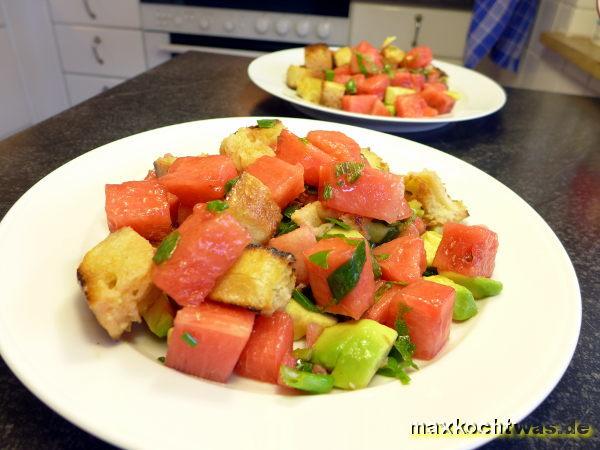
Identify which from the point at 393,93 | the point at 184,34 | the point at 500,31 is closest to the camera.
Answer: the point at 393,93

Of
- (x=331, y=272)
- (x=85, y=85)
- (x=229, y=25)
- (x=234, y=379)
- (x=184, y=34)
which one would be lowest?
(x=85, y=85)

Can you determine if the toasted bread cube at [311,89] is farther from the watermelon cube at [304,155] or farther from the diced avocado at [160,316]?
the diced avocado at [160,316]

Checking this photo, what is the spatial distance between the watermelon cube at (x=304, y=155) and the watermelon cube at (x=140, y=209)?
0.91 feet

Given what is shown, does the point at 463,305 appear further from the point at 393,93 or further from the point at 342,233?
the point at 393,93

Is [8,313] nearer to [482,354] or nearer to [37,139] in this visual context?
[482,354]

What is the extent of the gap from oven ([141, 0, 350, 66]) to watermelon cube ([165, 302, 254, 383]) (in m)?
3.08

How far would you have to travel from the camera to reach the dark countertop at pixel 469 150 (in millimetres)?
708

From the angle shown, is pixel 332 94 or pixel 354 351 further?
pixel 332 94

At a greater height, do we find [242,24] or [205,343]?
[205,343]

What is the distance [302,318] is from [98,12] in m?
3.74

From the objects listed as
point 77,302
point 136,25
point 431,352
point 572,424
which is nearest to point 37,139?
point 77,302

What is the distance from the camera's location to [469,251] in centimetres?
91

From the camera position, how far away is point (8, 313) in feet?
2.22

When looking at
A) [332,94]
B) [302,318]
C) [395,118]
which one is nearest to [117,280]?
[302,318]
